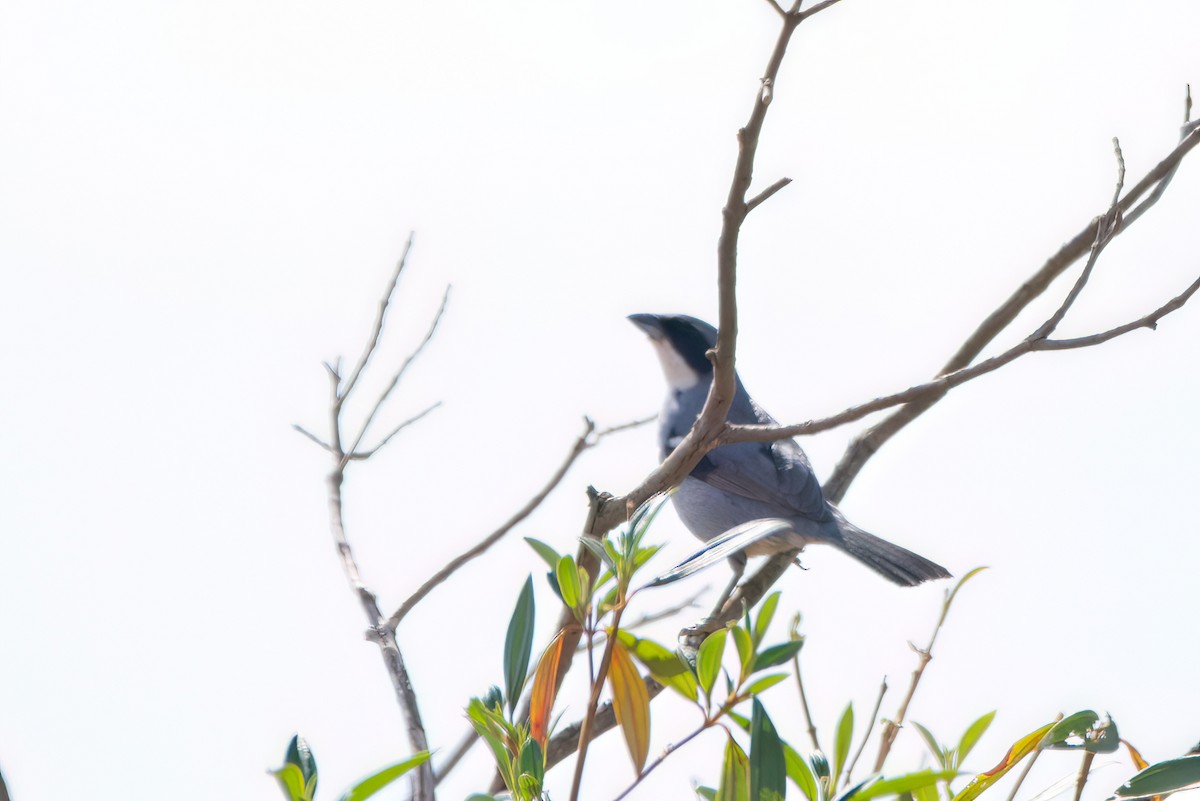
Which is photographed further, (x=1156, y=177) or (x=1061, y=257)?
(x=1061, y=257)

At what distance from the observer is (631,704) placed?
1.58m

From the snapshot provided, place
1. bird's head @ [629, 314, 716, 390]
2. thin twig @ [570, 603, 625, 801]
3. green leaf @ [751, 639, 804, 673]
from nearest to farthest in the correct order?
thin twig @ [570, 603, 625, 801] → green leaf @ [751, 639, 804, 673] → bird's head @ [629, 314, 716, 390]

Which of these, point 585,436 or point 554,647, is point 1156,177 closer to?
point 585,436

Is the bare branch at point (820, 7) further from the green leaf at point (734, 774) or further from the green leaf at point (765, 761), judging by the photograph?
the green leaf at point (734, 774)

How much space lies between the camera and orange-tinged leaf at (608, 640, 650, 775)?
156 centimetres

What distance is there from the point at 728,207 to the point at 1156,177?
1.49 metres

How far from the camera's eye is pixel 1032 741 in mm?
1713

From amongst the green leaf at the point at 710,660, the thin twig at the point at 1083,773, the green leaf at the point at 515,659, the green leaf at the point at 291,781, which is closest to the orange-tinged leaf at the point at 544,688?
the green leaf at the point at 515,659

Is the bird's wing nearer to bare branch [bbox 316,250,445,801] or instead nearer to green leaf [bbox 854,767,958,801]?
bare branch [bbox 316,250,445,801]

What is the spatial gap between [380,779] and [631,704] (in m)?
0.40

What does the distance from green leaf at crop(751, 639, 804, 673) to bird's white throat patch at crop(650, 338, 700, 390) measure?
15.1 ft

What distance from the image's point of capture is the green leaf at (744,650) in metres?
1.43

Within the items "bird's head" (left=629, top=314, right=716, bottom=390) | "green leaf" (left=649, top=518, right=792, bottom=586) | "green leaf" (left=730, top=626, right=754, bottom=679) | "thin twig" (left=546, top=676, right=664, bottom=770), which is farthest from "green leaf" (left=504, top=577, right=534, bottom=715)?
"bird's head" (left=629, top=314, right=716, bottom=390)

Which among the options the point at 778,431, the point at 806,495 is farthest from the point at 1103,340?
the point at 806,495
